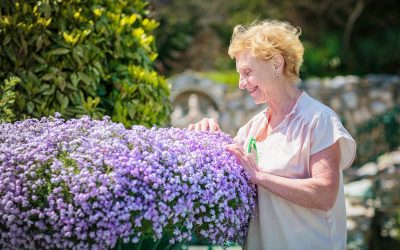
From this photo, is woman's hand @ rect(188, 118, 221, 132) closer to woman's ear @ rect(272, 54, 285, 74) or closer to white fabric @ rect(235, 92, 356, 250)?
white fabric @ rect(235, 92, 356, 250)

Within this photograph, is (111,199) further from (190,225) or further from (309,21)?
(309,21)

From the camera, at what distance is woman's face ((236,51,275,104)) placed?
2859 mm

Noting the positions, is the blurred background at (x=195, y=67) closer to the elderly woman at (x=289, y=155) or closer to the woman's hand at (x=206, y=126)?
the elderly woman at (x=289, y=155)

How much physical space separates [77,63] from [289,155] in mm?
1409

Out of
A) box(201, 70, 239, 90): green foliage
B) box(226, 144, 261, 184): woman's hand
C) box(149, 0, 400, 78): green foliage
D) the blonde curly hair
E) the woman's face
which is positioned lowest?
box(226, 144, 261, 184): woman's hand

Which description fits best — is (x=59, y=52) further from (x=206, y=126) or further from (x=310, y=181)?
(x=310, y=181)

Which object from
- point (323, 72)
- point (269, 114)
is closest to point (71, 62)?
point (269, 114)

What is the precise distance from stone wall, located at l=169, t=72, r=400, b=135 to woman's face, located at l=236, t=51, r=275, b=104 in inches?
360

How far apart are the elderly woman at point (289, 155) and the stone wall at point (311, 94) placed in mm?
9116

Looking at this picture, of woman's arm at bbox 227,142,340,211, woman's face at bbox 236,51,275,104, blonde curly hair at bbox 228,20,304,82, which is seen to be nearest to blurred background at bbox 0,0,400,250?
blonde curly hair at bbox 228,20,304,82

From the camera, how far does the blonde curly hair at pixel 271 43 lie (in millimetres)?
2832

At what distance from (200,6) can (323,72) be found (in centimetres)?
416

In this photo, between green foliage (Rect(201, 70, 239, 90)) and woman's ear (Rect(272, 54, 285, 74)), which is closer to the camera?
woman's ear (Rect(272, 54, 285, 74))

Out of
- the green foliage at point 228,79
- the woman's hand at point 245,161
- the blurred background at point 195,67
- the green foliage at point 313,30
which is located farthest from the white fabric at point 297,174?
the green foliage at point 313,30
